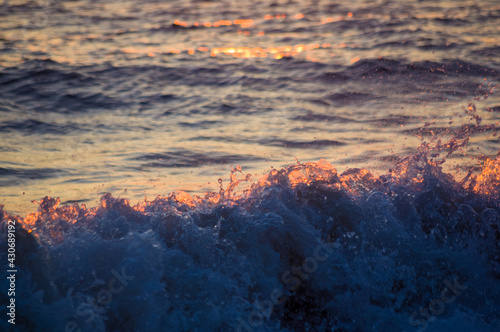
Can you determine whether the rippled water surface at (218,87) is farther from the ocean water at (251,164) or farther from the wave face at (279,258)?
the wave face at (279,258)

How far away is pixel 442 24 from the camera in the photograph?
1130 cm

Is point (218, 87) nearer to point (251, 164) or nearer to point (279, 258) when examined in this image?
point (251, 164)

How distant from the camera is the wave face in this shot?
4055 millimetres

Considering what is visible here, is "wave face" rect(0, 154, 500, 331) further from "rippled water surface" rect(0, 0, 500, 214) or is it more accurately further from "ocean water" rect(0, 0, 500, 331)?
"rippled water surface" rect(0, 0, 500, 214)

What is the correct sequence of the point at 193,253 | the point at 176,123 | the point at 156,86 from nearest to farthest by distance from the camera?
the point at 193,253 < the point at 176,123 < the point at 156,86

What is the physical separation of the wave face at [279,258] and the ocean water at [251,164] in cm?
2

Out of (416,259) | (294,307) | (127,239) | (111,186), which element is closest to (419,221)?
(416,259)

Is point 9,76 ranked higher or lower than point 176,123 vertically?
higher

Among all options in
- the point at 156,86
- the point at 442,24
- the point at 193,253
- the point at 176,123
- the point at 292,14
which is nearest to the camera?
the point at 193,253

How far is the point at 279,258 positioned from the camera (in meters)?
4.40

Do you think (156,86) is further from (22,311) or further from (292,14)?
(22,311)

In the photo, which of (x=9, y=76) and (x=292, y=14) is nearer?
(x=9, y=76)

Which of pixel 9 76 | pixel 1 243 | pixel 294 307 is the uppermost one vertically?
pixel 9 76

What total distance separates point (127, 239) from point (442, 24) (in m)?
9.63
